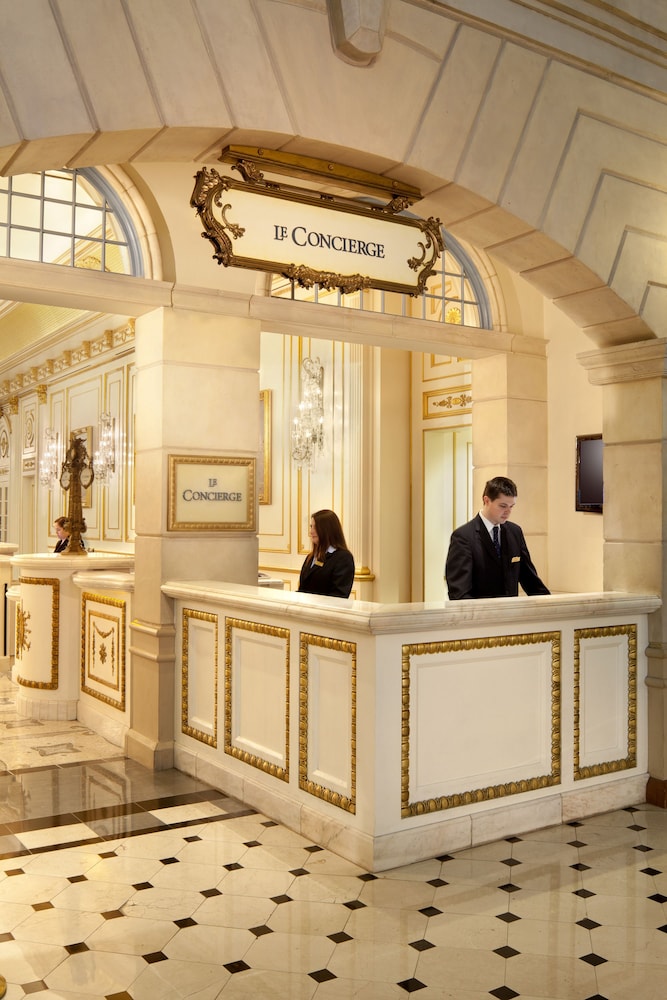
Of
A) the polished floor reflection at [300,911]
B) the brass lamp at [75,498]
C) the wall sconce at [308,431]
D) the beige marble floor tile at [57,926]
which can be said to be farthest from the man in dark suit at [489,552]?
the wall sconce at [308,431]

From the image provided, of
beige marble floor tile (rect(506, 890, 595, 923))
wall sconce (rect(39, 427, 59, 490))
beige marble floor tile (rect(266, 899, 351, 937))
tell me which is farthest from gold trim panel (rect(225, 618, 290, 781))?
wall sconce (rect(39, 427, 59, 490))

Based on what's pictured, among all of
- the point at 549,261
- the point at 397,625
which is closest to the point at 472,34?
the point at 549,261

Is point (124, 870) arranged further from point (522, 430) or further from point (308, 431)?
point (308, 431)

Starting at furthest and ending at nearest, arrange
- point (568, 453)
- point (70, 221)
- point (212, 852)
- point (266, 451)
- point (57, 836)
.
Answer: point (266, 451)
point (70, 221)
point (568, 453)
point (57, 836)
point (212, 852)

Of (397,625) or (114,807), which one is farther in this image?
(114,807)

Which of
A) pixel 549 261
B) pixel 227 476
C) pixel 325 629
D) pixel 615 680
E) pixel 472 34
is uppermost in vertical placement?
pixel 472 34

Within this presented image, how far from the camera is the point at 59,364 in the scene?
13742 millimetres

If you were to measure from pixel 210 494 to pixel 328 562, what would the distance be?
33.0 inches

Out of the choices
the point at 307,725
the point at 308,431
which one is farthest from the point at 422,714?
the point at 308,431

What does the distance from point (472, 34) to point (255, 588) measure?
116 inches

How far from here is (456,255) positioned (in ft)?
24.9

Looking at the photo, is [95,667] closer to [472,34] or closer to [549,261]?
[549,261]

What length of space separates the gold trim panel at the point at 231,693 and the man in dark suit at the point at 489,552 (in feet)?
3.39

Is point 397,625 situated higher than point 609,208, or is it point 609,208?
point 609,208
